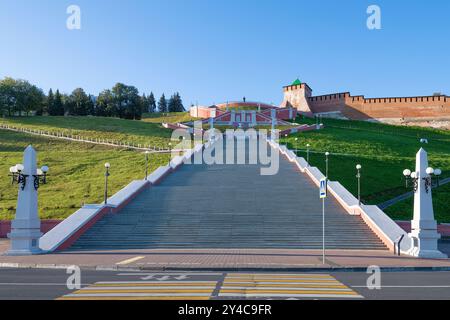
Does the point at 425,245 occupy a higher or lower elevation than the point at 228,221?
lower

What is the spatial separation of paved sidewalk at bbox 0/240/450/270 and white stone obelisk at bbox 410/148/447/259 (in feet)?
2.59

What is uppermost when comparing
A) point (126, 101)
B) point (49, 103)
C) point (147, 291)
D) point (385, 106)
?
point (126, 101)

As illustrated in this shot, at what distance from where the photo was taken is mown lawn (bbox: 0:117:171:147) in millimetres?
52438

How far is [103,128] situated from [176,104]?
4993 cm

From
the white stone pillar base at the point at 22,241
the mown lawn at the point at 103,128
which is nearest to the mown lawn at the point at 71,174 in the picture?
the mown lawn at the point at 103,128

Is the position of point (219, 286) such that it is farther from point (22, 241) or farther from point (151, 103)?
point (151, 103)

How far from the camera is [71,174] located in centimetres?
Answer: 3253

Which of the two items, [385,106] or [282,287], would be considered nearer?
[282,287]

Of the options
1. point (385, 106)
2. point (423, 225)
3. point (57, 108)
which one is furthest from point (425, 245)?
point (57, 108)

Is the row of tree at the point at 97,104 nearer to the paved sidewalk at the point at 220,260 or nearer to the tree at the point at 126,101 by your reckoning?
the tree at the point at 126,101

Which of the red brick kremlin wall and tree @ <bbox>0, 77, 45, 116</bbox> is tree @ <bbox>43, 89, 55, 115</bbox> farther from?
the red brick kremlin wall

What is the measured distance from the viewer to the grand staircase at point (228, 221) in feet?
55.7

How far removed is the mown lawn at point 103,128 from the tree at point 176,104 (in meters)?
38.9

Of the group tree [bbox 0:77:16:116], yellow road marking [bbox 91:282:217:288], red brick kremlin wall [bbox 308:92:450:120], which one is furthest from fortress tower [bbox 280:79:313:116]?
yellow road marking [bbox 91:282:217:288]
